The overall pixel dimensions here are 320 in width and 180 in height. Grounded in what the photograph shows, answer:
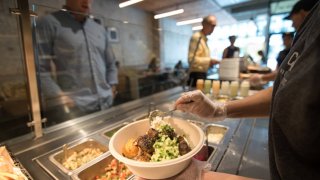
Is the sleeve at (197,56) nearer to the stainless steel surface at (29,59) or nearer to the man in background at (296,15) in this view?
the man in background at (296,15)

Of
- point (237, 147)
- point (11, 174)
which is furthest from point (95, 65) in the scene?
point (237, 147)

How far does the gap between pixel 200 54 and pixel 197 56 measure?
53 mm

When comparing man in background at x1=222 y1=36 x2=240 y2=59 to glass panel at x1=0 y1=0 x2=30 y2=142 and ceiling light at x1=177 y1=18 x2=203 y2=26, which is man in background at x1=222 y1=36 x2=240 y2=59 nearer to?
ceiling light at x1=177 y1=18 x2=203 y2=26

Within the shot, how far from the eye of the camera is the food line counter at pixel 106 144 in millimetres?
852

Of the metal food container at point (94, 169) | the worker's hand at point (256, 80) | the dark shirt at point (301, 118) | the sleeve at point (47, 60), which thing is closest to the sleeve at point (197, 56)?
the worker's hand at point (256, 80)

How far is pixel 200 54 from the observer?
2.50 m

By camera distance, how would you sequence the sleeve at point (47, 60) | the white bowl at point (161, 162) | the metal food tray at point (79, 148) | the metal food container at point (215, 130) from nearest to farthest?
the white bowl at point (161, 162) < the metal food tray at point (79, 148) < the metal food container at point (215, 130) < the sleeve at point (47, 60)

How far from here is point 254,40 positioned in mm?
3346

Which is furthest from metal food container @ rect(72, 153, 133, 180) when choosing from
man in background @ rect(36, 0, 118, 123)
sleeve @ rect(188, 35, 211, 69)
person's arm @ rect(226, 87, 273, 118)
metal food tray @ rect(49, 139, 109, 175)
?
sleeve @ rect(188, 35, 211, 69)

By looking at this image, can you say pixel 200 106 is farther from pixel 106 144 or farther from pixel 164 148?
pixel 106 144

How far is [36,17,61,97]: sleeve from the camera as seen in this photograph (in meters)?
1.46

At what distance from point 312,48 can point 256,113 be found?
545 millimetres

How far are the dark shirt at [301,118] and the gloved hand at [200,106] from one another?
44 centimetres

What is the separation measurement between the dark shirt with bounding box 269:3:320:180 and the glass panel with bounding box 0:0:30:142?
1288 millimetres
